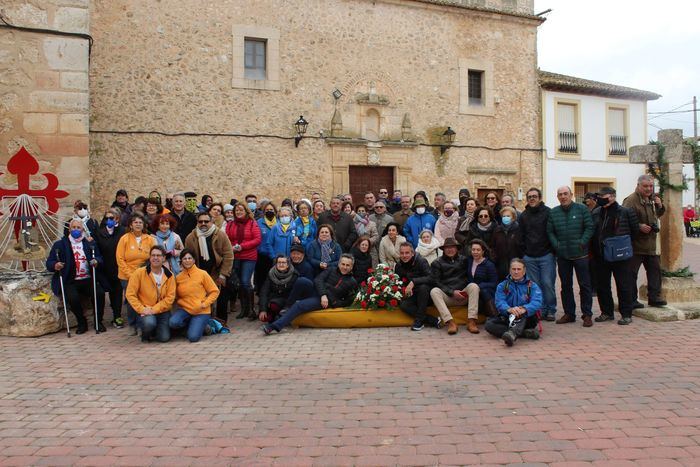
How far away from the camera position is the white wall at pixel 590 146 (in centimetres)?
1758

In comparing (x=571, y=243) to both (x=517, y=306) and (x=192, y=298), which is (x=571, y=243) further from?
(x=192, y=298)

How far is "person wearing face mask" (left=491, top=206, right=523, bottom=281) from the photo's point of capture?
24.6 feet

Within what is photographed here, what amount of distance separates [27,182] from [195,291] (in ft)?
13.5

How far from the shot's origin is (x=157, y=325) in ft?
22.2

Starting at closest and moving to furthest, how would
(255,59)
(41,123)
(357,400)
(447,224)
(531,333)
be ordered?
(357,400) < (531,333) < (447,224) < (41,123) < (255,59)

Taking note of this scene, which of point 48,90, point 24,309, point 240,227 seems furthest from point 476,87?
point 24,309

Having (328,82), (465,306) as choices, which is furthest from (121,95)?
(465,306)

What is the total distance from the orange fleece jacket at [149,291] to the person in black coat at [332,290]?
132 centimetres

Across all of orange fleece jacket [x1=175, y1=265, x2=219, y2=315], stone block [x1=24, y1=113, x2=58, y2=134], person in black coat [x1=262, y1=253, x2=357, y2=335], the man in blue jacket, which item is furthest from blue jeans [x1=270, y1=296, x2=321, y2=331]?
stone block [x1=24, y1=113, x2=58, y2=134]

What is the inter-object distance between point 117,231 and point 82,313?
1257 mm

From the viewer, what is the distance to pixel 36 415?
14.2 ft

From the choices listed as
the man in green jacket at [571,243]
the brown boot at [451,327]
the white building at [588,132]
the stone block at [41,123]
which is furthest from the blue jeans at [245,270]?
the white building at [588,132]

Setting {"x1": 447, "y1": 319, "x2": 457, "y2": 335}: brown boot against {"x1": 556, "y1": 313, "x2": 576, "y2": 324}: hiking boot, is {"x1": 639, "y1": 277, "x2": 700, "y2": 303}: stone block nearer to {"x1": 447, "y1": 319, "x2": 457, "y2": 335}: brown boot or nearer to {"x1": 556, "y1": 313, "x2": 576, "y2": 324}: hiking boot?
{"x1": 556, "y1": 313, "x2": 576, "y2": 324}: hiking boot

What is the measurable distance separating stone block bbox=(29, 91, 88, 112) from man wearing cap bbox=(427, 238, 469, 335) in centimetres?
650
